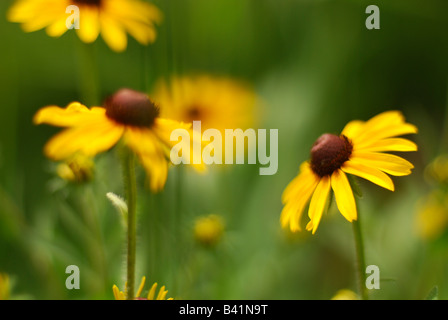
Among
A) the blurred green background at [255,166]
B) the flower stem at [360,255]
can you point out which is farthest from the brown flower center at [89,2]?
the flower stem at [360,255]

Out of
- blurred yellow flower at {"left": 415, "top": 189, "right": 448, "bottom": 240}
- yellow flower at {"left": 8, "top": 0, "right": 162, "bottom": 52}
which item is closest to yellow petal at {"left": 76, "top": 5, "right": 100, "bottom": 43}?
yellow flower at {"left": 8, "top": 0, "right": 162, "bottom": 52}

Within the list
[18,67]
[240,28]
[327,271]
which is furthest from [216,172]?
[18,67]

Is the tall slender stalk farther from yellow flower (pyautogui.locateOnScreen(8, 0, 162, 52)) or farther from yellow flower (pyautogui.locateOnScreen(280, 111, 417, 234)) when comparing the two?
yellow flower (pyautogui.locateOnScreen(8, 0, 162, 52))

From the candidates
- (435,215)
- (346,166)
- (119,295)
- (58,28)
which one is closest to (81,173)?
(58,28)

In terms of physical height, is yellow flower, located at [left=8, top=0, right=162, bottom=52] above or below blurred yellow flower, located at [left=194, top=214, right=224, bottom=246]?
above

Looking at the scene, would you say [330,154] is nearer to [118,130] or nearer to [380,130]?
[380,130]
